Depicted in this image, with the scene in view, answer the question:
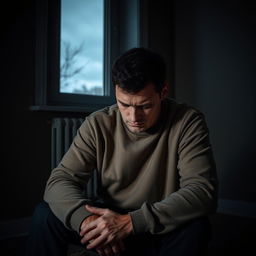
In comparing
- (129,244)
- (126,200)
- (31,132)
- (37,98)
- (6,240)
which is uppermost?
(37,98)

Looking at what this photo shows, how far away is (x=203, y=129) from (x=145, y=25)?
1.83 m

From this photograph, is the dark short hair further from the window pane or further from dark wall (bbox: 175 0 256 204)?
dark wall (bbox: 175 0 256 204)

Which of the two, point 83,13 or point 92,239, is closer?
point 92,239

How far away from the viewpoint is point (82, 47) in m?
2.63

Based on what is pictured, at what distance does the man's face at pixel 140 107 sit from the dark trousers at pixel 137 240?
0.40 metres

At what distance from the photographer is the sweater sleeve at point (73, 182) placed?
106cm

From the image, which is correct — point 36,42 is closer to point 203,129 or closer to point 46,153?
point 46,153

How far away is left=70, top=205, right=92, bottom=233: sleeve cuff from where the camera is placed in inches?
40.7

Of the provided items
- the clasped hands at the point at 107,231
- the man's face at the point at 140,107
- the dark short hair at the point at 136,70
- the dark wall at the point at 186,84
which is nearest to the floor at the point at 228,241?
the dark wall at the point at 186,84

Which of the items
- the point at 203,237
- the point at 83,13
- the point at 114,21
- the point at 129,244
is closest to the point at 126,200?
the point at 129,244

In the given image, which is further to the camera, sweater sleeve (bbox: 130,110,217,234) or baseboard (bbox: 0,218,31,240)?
baseboard (bbox: 0,218,31,240)

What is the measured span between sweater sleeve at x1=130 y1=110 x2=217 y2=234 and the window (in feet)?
3.95

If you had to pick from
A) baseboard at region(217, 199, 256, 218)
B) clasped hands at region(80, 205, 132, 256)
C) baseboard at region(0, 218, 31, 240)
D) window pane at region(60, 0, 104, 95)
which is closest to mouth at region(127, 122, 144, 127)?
clasped hands at region(80, 205, 132, 256)

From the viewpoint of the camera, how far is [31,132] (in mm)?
2133
